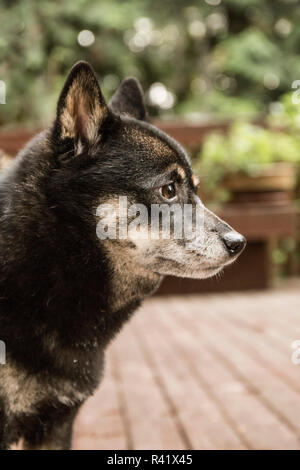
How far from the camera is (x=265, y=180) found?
5000 mm

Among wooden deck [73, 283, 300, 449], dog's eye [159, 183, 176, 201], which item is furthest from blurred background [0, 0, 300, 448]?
dog's eye [159, 183, 176, 201]

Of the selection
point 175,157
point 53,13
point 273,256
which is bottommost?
point 273,256

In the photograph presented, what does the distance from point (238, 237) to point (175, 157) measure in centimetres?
33

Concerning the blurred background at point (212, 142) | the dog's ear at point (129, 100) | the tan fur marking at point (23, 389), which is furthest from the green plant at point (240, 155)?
the tan fur marking at point (23, 389)

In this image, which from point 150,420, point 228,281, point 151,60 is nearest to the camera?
point 150,420

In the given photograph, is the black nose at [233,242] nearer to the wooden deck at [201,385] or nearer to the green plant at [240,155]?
the wooden deck at [201,385]

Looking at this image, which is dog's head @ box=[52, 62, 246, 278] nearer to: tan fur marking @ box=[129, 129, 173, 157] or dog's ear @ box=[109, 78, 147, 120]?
tan fur marking @ box=[129, 129, 173, 157]

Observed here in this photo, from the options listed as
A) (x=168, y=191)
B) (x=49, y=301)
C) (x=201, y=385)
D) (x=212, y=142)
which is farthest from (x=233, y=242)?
(x=212, y=142)

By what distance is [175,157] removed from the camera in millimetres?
1665

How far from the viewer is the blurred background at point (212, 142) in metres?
2.16
